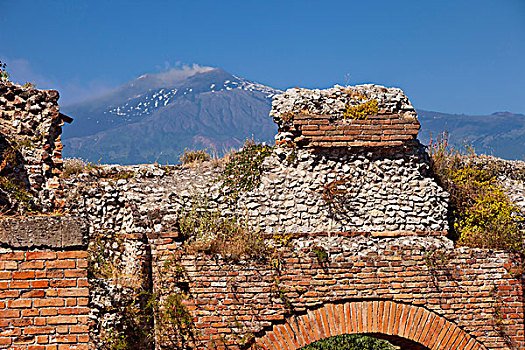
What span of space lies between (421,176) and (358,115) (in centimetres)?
148

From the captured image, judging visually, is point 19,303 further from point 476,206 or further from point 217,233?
point 476,206

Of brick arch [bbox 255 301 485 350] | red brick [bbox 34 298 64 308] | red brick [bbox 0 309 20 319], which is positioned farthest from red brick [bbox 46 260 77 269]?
brick arch [bbox 255 301 485 350]

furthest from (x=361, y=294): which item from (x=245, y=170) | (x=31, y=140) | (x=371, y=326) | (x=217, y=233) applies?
(x=31, y=140)

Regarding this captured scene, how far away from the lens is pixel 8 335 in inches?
157

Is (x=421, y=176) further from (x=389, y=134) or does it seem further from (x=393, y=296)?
(x=393, y=296)

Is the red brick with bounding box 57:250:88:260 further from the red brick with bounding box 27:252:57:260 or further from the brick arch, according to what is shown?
the brick arch

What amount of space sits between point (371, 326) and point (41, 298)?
193 inches

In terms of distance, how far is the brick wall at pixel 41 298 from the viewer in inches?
157

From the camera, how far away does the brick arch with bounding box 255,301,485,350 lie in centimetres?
723

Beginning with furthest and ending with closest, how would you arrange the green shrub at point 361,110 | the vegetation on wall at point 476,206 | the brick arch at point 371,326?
the green shrub at point 361,110, the vegetation on wall at point 476,206, the brick arch at point 371,326

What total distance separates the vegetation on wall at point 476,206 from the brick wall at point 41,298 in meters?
6.40

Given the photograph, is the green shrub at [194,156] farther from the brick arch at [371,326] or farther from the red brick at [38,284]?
the red brick at [38,284]

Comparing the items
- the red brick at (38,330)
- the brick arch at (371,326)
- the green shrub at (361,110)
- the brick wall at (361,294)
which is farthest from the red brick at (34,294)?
the green shrub at (361,110)

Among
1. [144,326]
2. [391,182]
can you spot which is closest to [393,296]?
[391,182]
